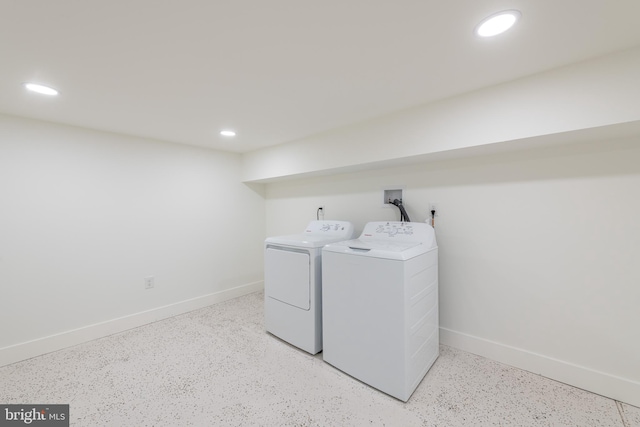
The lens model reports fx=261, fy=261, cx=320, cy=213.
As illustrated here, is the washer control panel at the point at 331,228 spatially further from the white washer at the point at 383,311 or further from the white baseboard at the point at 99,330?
the white baseboard at the point at 99,330

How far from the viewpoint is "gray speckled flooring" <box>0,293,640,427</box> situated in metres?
1.51

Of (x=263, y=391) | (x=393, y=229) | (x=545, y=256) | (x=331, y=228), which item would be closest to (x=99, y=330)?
(x=263, y=391)

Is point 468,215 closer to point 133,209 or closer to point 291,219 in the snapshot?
point 291,219

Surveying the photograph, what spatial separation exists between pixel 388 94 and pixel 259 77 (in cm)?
88

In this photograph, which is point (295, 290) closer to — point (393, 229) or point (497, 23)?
point (393, 229)

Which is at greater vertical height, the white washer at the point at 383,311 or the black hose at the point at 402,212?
the black hose at the point at 402,212

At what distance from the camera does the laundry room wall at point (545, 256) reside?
1.63 m

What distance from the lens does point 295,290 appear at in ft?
7.47

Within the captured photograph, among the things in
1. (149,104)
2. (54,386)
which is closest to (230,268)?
(54,386)

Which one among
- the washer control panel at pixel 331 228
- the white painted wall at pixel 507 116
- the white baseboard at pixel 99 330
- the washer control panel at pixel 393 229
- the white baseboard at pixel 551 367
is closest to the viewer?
the white painted wall at pixel 507 116

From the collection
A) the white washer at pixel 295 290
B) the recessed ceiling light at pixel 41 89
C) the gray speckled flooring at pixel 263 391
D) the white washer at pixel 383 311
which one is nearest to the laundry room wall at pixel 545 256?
the gray speckled flooring at pixel 263 391

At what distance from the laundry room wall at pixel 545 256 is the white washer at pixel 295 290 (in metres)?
1.05

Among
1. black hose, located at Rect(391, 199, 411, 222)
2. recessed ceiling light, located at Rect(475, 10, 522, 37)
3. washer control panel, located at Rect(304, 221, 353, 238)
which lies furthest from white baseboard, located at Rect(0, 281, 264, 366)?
recessed ceiling light, located at Rect(475, 10, 522, 37)

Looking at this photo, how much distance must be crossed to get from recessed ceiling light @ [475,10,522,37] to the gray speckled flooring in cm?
202
